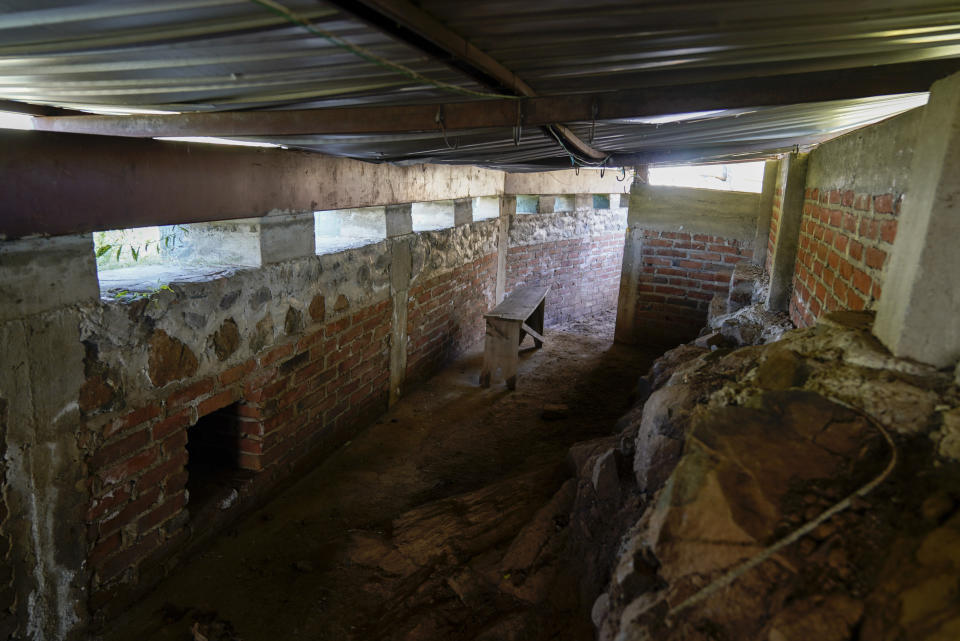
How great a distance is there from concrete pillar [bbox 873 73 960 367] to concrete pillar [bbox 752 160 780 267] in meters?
4.13

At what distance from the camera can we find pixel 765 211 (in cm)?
538

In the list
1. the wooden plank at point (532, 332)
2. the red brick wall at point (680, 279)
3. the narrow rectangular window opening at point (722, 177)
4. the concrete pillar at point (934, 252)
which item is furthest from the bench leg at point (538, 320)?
the narrow rectangular window opening at point (722, 177)

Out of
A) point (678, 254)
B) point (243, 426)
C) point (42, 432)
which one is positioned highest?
point (678, 254)

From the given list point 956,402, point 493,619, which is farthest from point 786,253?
point 493,619

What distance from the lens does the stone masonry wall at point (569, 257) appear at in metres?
6.95

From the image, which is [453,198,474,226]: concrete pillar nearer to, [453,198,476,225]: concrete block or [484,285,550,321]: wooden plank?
[453,198,476,225]: concrete block

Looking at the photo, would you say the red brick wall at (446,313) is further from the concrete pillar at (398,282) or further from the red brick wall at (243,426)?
the red brick wall at (243,426)

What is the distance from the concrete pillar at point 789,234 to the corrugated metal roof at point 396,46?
1817mm

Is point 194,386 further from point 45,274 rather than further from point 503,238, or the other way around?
point 503,238

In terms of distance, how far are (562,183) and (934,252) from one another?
584 centimetres

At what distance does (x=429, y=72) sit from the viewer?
1.58 metres

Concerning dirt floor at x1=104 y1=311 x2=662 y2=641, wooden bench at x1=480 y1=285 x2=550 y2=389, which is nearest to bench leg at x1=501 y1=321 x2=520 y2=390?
wooden bench at x1=480 y1=285 x2=550 y2=389

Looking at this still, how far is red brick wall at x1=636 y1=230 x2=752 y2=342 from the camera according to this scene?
5758mm

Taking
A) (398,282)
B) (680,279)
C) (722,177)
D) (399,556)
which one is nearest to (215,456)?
(399,556)
